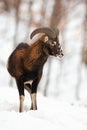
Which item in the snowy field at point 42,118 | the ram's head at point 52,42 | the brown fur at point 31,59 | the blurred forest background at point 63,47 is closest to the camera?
the snowy field at point 42,118

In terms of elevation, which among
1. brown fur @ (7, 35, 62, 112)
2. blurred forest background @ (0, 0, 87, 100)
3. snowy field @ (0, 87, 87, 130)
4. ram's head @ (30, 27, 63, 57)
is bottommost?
blurred forest background @ (0, 0, 87, 100)

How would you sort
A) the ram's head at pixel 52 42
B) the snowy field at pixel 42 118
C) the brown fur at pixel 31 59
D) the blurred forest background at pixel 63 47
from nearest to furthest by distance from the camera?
the snowy field at pixel 42 118, the ram's head at pixel 52 42, the brown fur at pixel 31 59, the blurred forest background at pixel 63 47

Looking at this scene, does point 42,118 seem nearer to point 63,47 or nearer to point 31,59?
point 31,59

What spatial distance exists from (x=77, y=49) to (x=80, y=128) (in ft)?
115

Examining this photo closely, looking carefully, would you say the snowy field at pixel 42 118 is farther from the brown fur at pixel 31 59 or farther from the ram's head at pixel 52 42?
the ram's head at pixel 52 42

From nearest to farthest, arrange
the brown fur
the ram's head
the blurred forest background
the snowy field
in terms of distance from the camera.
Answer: the snowy field
the ram's head
the brown fur
the blurred forest background

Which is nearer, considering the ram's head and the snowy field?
the snowy field

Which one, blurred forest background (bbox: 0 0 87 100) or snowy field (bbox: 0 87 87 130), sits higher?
snowy field (bbox: 0 87 87 130)

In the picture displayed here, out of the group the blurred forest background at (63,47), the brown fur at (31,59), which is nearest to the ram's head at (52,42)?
the brown fur at (31,59)

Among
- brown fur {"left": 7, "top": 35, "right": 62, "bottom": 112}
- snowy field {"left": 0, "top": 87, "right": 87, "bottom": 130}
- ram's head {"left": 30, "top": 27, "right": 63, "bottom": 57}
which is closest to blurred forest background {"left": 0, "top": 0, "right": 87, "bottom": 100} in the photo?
snowy field {"left": 0, "top": 87, "right": 87, "bottom": 130}

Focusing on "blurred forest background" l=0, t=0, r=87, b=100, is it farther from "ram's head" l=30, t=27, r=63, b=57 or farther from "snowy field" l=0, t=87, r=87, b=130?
"ram's head" l=30, t=27, r=63, b=57

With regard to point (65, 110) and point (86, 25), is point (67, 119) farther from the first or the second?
point (86, 25)

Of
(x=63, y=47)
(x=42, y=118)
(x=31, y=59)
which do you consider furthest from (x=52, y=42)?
(x=63, y=47)

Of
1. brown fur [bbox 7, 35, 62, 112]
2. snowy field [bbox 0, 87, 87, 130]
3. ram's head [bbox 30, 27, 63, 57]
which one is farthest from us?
brown fur [bbox 7, 35, 62, 112]
